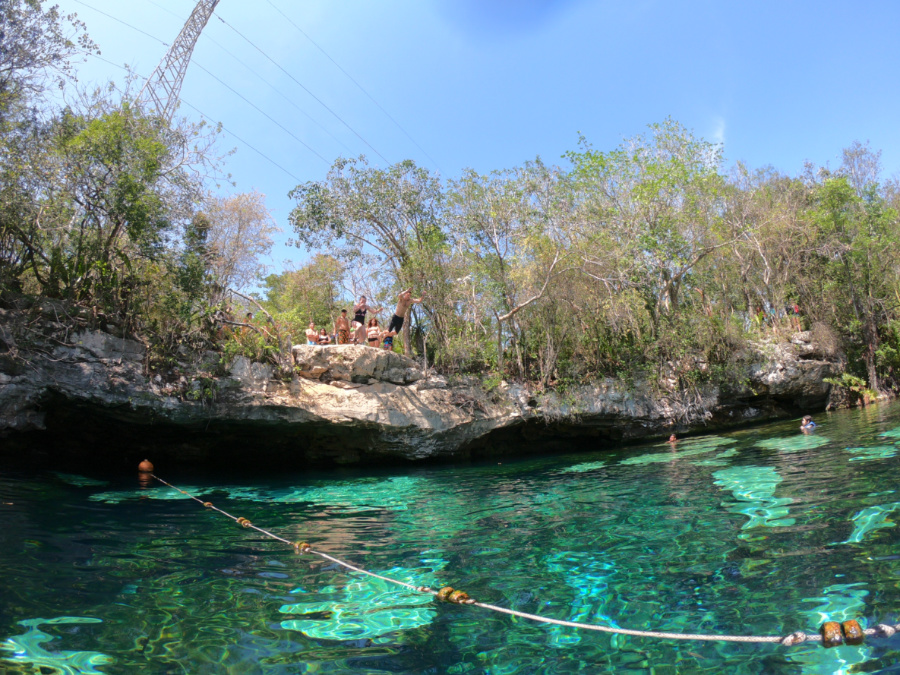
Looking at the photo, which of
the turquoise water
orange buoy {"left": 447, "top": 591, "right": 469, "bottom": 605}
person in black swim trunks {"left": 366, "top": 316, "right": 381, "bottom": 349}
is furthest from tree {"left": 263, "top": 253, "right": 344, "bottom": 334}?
orange buoy {"left": 447, "top": 591, "right": 469, "bottom": 605}

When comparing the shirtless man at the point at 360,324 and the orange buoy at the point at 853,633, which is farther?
the shirtless man at the point at 360,324

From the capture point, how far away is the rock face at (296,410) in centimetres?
1183

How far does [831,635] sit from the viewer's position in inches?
119

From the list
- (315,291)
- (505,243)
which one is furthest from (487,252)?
(315,291)

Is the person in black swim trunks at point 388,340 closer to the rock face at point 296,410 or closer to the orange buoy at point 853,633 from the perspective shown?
the rock face at point 296,410

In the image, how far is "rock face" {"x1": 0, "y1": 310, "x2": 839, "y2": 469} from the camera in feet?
38.8

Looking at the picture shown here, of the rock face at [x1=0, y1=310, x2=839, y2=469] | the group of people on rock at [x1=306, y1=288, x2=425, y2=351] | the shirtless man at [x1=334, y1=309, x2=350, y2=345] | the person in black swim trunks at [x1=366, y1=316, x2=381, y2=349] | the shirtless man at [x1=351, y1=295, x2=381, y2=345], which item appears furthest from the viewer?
the person in black swim trunks at [x1=366, y1=316, x2=381, y2=349]

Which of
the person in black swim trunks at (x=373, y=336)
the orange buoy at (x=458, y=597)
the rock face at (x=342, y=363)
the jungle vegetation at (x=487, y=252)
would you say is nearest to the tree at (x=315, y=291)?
the jungle vegetation at (x=487, y=252)

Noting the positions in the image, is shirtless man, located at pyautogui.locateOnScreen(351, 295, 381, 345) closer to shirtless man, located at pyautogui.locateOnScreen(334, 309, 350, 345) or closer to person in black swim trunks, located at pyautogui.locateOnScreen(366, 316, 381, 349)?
shirtless man, located at pyautogui.locateOnScreen(334, 309, 350, 345)

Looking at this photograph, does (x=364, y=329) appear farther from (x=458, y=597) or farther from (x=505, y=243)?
(x=458, y=597)

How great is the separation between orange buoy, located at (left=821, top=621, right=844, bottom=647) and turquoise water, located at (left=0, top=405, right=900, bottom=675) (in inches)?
2.3

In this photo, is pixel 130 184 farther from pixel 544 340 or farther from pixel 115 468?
pixel 544 340

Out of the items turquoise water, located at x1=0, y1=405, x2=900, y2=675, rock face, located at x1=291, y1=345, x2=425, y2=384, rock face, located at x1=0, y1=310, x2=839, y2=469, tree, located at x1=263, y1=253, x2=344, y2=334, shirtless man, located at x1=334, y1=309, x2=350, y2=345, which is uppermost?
tree, located at x1=263, y1=253, x2=344, y2=334

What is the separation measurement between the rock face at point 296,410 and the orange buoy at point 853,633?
12614 millimetres
